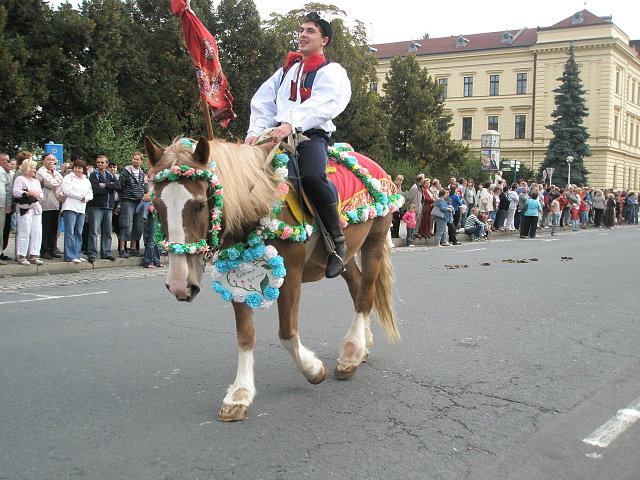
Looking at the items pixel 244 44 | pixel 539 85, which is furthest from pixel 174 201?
pixel 539 85

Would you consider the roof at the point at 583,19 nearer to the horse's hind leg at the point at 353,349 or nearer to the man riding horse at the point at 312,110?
the man riding horse at the point at 312,110

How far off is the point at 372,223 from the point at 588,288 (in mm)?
5366

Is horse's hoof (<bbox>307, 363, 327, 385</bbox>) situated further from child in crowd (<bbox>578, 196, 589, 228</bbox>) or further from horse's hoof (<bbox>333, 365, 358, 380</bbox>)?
child in crowd (<bbox>578, 196, 589, 228</bbox>)

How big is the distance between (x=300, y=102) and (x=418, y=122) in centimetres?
4172

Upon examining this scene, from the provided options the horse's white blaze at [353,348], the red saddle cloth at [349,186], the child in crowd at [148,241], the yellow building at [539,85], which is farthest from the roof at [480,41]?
the horse's white blaze at [353,348]

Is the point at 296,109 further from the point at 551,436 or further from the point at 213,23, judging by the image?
the point at 213,23

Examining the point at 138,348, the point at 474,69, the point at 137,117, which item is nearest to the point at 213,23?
the point at 137,117

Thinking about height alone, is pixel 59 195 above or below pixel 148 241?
above

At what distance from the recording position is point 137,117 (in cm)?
2880

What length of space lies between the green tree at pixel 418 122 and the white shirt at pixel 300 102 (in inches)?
1596

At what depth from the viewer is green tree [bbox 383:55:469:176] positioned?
146ft

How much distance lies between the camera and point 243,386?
3.82m

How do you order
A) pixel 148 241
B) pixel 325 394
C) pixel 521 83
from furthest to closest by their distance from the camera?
pixel 521 83, pixel 148 241, pixel 325 394

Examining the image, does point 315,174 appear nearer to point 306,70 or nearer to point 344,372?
point 306,70
